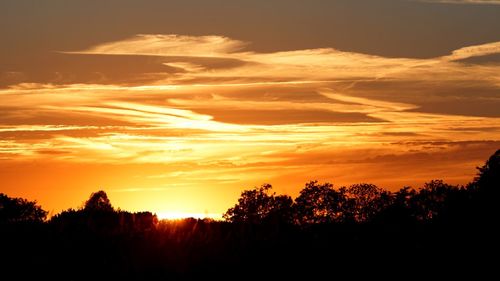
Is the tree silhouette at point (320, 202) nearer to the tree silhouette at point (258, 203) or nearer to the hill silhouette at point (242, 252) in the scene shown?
the tree silhouette at point (258, 203)

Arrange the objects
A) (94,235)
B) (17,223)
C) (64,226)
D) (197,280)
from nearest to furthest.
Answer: (197,280) → (94,235) → (64,226) → (17,223)

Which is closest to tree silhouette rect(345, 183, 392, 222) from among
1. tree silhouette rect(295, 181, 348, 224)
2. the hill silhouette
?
tree silhouette rect(295, 181, 348, 224)

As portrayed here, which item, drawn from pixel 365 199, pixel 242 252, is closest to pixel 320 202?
pixel 365 199

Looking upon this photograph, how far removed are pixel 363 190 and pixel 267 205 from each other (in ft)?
47.3

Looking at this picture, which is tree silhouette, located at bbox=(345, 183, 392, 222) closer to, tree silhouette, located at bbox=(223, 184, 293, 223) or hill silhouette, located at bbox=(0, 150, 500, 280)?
tree silhouette, located at bbox=(223, 184, 293, 223)

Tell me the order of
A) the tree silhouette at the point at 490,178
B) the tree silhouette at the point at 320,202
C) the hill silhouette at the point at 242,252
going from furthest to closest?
the tree silhouette at the point at 320,202 → the tree silhouette at the point at 490,178 → the hill silhouette at the point at 242,252

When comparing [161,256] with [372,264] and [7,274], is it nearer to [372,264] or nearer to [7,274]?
[7,274]

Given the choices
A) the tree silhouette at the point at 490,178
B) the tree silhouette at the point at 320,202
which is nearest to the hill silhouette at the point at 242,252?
the tree silhouette at the point at 490,178

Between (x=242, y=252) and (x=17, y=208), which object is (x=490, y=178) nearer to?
(x=242, y=252)

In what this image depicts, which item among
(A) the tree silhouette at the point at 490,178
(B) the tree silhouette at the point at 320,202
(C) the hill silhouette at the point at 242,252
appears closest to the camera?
(C) the hill silhouette at the point at 242,252

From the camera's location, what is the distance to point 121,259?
26.2 meters

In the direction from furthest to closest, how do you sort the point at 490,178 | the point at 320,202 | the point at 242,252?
the point at 320,202 < the point at 490,178 < the point at 242,252

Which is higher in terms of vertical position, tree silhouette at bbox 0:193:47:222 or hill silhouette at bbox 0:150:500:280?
tree silhouette at bbox 0:193:47:222

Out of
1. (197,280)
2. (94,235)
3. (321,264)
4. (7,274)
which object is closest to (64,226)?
(94,235)
